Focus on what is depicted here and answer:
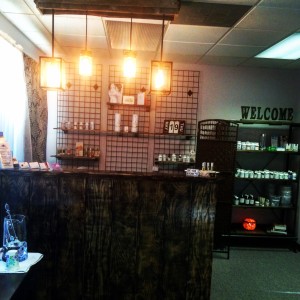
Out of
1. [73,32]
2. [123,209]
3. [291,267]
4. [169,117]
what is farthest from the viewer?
[169,117]

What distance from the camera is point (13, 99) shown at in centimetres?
338

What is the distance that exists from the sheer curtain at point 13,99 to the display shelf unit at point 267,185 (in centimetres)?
320

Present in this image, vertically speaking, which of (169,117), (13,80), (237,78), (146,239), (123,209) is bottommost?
(146,239)

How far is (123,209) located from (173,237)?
1.71 feet

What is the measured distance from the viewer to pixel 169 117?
4609 millimetres

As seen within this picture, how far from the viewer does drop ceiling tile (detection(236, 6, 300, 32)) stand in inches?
Answer: 97.5

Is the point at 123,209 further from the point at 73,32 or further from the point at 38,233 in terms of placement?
the point at 73,32

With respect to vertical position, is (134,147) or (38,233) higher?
(134,147)

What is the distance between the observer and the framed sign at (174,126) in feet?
14.6

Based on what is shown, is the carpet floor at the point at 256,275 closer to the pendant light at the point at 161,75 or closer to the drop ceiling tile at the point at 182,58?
the pendant light at the point at 161,75

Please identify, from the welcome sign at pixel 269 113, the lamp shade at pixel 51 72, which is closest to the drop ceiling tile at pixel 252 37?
the welcome sign at pixel 269 113

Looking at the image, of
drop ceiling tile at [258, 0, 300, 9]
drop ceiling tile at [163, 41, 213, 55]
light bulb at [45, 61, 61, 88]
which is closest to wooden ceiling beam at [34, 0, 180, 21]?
light bulb at [45, 61, 61, 88]

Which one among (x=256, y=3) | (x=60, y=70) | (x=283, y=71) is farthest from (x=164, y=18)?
(x=283, y=71)

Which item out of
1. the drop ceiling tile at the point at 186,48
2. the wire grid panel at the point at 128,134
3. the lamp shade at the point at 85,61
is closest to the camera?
the lamp shade at the point at 85,61
